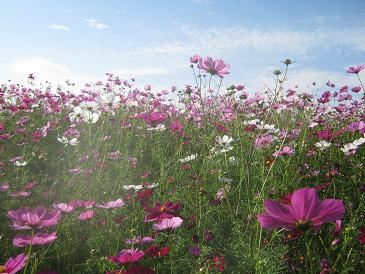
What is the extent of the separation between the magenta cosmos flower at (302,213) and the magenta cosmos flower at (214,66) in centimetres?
112

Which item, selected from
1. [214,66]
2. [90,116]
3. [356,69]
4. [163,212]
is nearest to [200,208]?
[163,212]

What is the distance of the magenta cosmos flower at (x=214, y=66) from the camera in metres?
1.77

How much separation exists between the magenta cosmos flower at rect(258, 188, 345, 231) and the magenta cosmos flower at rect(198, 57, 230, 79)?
1120 mm

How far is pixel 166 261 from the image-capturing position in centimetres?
159

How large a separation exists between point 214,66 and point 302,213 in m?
1.15

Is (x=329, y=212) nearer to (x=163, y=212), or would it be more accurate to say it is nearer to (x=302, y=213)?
(x=302, y=213)

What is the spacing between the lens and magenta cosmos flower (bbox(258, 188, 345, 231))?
0.71m

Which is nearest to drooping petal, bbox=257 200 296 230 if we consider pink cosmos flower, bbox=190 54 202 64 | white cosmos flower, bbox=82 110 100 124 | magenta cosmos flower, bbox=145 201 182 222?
magenta cosmos flower, bbox=145 201 182 222

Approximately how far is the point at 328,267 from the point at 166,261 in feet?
2.02

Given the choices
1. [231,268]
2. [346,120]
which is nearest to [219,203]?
[231,268]

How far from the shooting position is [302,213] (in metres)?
0.73

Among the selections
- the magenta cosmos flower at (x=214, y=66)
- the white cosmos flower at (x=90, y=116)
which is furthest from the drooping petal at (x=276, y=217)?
the white cosmos flower at (x=90, y=116)

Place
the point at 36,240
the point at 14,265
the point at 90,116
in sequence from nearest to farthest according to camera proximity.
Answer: the point at 14,265
the point at 36,240
the point at 90,116

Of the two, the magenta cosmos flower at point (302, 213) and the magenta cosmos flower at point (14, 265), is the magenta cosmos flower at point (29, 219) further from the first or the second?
the magenta cosmos flower at point (302, 213)
